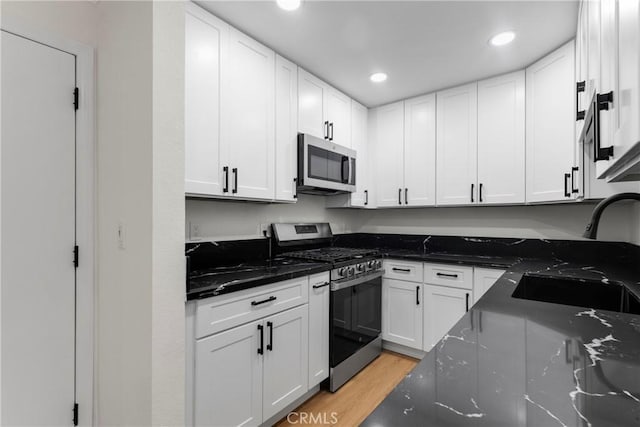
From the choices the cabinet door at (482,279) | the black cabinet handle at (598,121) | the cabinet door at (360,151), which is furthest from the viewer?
the cabinet door at (360,151)

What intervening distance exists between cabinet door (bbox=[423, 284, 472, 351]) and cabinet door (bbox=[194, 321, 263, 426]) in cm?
160

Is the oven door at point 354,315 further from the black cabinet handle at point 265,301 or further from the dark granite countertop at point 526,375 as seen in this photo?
the dark granite countertop at point 526,375

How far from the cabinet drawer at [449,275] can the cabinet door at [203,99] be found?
1.88 meters

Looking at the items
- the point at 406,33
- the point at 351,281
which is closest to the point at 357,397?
the point at 351,281

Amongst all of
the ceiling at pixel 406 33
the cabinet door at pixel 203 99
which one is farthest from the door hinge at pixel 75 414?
the ceiling at pixel 406 33

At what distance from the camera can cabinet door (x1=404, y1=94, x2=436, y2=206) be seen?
3006 mm

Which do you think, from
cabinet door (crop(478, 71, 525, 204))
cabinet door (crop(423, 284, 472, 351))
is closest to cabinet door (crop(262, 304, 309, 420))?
cabinet door (crop(423, 284, 472, 351))

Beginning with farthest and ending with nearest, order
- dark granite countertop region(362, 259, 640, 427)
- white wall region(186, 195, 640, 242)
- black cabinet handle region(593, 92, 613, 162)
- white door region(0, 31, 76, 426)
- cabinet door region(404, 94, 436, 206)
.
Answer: cabinet door region(404, 94, 436, 206) < white wall region(186, 195, 640, 242) < white door region(0, 31, 76, 426) < black cabinet handle region(593, 92, 613, 162) < dark granite countertop region(362, 259, 640, 427)

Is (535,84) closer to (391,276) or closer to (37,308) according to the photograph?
(391,276)

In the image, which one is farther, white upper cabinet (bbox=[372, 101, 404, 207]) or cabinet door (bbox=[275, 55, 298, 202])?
white upper cabinet (bbox=[372, 101, 404, 207])

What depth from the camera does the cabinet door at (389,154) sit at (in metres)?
3.21

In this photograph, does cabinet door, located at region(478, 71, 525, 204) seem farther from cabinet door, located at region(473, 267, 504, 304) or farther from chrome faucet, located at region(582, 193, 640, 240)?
chrome faucet, located at region(582, 193, 640, 240)

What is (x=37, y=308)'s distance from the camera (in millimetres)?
1537

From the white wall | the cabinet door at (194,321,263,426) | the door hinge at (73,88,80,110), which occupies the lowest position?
the cabinet door at (194,321,263,426)
